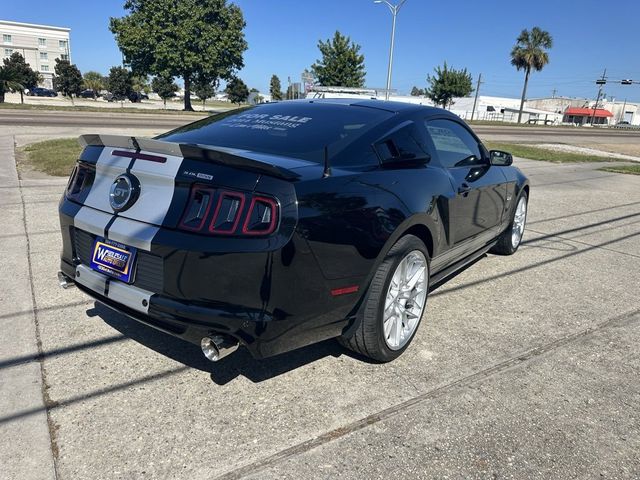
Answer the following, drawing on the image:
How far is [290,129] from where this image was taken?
3223 millimetres

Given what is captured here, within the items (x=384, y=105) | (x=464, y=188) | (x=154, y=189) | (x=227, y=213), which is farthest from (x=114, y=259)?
(x=464, y=188)

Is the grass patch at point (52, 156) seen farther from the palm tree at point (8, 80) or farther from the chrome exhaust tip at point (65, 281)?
the palm tree at point (8, 80)

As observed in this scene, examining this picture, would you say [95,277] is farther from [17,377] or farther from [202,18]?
[202,18]

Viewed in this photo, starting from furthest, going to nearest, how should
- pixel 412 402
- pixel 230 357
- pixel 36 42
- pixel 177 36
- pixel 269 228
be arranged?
1. pixel 36 42
2. pixel 177 36
3. pixel 230 357
4. pixel 412 402
5. pixel 269 228

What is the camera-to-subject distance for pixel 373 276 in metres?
2.80

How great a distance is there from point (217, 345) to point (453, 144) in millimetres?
2627

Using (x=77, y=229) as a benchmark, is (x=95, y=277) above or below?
below

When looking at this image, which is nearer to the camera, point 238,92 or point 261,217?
point 261,217

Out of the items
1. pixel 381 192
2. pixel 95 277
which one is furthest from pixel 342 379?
pixel 95 277

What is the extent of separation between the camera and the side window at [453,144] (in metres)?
3.72

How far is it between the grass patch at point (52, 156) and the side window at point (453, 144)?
Result: 7.18 m

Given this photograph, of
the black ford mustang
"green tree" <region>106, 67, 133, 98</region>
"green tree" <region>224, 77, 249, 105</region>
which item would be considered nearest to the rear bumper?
the black ford mustang

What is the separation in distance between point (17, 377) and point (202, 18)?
4375 cm

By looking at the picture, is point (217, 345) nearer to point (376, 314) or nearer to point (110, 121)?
point (376, 314)
